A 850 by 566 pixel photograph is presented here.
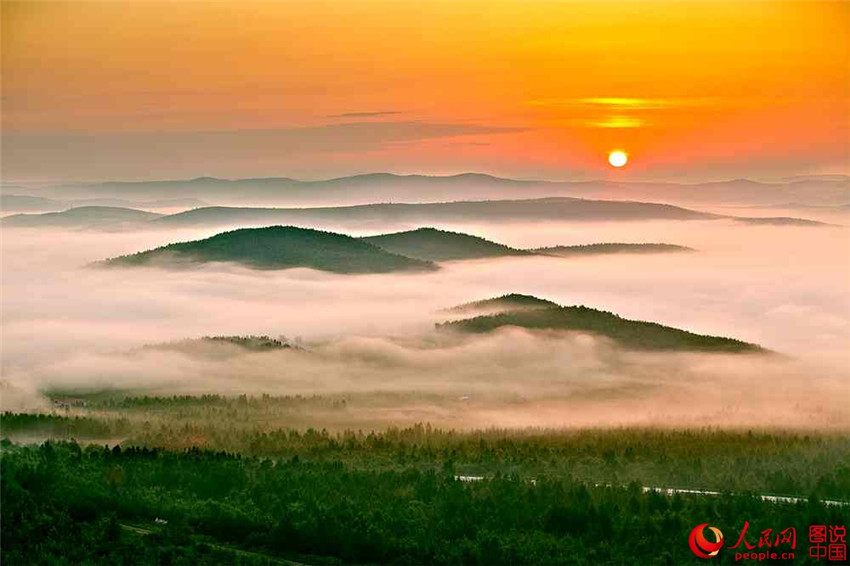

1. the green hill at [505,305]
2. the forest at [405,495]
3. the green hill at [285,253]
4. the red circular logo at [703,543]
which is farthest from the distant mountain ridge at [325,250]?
the red circular logo at [703,543]

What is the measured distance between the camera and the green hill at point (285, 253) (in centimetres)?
10956

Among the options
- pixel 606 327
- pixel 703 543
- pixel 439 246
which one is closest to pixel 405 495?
pixel 703 543

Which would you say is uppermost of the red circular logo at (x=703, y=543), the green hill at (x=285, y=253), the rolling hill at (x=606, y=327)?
the green hill at (x=285, y=253)

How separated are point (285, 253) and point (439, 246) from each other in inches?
539

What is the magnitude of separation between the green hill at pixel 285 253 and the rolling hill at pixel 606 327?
1812cm

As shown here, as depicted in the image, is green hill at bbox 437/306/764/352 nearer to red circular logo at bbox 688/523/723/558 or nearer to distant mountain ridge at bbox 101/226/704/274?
distant mountain ridge at bbox 101/226/704/274

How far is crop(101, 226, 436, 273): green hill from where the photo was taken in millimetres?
109562

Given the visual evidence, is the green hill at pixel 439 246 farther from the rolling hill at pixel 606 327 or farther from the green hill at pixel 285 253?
the rolling hill at pixel 606 327

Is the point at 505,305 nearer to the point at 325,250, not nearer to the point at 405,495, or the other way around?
the point at 325,250

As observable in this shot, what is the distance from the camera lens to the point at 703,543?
33688 mm

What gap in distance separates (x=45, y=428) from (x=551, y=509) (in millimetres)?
27473

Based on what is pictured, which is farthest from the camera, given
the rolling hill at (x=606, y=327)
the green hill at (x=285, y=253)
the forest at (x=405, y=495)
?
the green hill at (x=285, y=253)

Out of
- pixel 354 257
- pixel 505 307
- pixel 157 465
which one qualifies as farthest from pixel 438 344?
pixel 157 465

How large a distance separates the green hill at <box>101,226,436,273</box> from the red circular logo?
75546 mm
